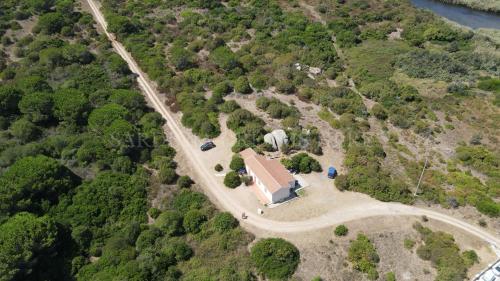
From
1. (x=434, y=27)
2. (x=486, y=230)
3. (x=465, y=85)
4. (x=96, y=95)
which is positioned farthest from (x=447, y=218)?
(x=434, y=27)

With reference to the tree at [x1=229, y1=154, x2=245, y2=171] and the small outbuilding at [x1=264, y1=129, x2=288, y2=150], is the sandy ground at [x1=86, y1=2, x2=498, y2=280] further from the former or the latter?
the small outbuilding at [x1=264, y1=129, x2=288, y2=150]

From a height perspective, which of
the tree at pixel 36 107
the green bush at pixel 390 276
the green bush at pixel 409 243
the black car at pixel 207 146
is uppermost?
the tree at pixel 36 107

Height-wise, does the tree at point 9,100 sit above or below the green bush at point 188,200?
above

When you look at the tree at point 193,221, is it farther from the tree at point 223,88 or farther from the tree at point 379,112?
the tree at point 379,112

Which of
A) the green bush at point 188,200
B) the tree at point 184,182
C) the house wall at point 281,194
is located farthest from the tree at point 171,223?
the house wall at point 281,194

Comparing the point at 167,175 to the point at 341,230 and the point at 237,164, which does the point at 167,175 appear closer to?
the point at 237,164

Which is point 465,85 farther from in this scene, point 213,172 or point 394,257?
point 213,172

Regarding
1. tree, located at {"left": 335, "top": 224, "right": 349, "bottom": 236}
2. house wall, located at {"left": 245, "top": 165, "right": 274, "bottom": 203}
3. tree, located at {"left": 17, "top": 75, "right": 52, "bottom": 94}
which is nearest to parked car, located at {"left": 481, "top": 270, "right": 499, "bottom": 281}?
tree, located at {"left": 335, "top": 224, "right": 349, "bottom": 236}
